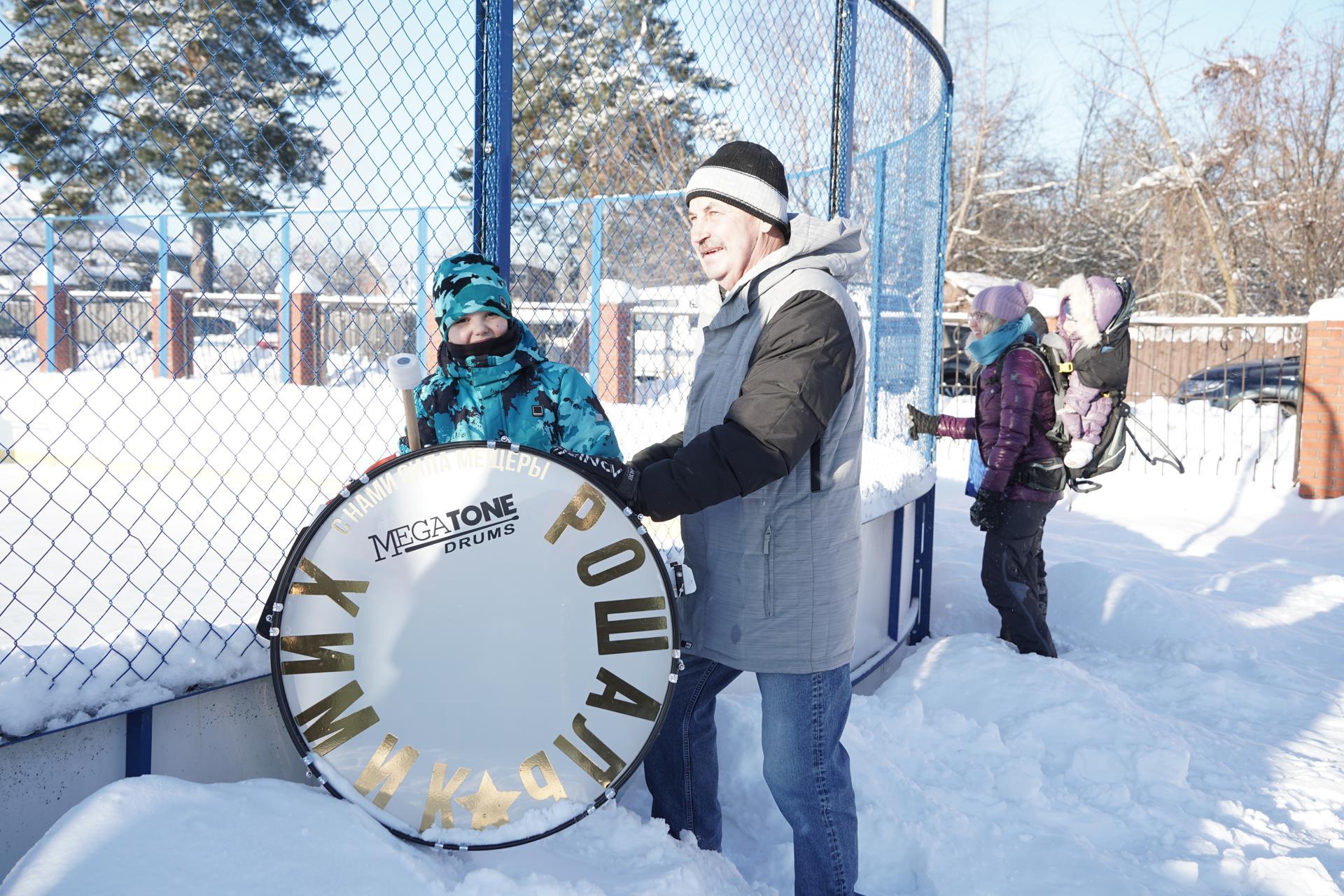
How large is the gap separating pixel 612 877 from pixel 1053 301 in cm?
504

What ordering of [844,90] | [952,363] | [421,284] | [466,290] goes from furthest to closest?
1. [952,363]
2. [421,284]
3. [844,90]
4. [466,290]

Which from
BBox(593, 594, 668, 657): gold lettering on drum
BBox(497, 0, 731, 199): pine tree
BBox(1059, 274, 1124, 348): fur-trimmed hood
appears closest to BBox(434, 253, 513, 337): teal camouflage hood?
BBox(593, 594, 668, 657): gold lettering on drum

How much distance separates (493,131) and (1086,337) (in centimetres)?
311

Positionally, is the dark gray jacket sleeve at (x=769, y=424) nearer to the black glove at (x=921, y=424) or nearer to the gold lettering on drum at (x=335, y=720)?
the gold lettering on drum at (x=335, y=720)

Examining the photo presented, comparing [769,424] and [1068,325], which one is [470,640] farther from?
[1068,325]

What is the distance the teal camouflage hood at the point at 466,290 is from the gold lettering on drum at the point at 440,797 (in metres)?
0.99

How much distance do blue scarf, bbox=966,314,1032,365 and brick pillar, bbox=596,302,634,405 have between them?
12.8ft

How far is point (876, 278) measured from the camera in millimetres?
5547

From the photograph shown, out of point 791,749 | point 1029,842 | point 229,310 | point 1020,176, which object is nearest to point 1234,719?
point 1029,842

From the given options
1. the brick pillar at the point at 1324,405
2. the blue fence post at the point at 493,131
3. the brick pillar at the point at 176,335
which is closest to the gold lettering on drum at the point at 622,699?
the blue fence post at the point at 493,131

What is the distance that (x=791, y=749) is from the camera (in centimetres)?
209

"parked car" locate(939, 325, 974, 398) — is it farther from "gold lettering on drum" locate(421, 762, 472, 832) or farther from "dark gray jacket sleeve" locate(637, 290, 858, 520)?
"gold lettering on drum" locate(421, 762, 472, 832)

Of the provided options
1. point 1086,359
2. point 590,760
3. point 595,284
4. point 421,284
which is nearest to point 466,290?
point 590,760

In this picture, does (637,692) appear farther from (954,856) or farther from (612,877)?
(954,856)
